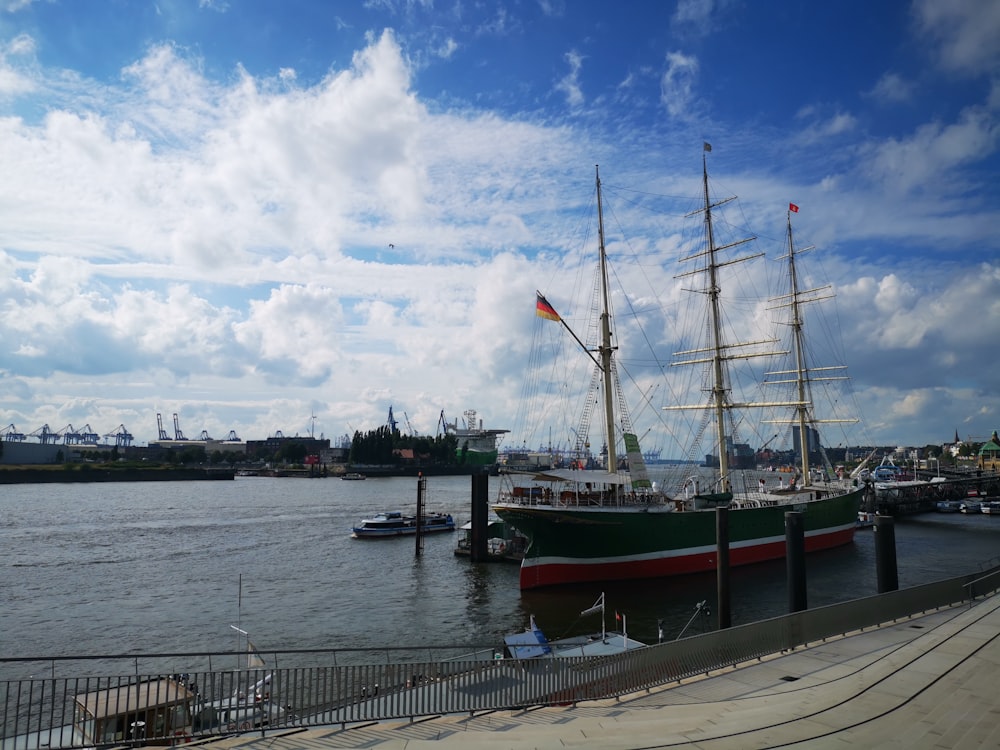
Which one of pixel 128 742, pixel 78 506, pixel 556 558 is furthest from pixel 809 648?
pixel 78 506

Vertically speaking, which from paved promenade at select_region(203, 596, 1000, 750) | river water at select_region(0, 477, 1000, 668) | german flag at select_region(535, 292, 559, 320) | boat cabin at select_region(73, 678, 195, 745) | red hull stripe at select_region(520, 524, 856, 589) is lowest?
river water at select_region(0, 477, 1000, 668)

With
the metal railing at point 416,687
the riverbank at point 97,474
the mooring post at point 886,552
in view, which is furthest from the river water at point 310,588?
the riverbank at point 97,474

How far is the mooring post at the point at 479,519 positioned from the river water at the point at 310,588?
5.10 ft

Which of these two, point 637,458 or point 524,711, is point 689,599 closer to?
point 637,458

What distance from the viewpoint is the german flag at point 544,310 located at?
3731cm

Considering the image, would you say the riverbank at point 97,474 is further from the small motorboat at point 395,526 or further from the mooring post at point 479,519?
the mooring post at point 479,519

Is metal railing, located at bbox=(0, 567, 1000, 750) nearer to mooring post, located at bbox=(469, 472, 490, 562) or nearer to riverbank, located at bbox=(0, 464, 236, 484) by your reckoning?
mooring post, located at bbox=(469, 472, 490, 562)

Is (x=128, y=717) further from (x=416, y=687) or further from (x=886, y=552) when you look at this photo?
(x=886, y=552)

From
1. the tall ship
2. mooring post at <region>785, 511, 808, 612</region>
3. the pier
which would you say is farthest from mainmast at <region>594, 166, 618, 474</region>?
the pier

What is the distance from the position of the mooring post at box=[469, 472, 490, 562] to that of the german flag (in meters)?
14.9

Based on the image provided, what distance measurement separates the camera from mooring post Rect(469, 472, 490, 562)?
45.9 metres

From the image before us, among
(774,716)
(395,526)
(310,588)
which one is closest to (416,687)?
(774,716)

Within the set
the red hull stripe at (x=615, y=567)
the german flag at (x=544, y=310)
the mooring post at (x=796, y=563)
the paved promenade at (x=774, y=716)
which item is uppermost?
the german flag at (x=544, y=310)

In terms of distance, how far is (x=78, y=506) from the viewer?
85.6 meters
